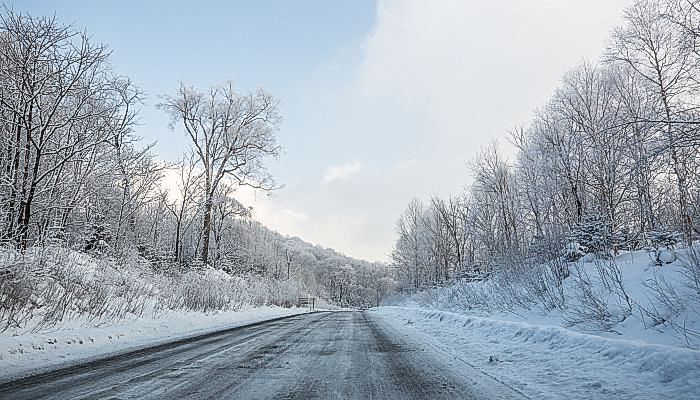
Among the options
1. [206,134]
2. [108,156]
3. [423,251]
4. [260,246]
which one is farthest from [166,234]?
[260,246]

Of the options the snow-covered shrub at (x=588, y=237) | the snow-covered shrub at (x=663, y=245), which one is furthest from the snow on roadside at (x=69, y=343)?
the snow-covered shrub at (x=588, y=237)

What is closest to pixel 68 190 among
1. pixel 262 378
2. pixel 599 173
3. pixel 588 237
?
pixel 262 378

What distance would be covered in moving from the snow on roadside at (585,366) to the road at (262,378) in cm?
42

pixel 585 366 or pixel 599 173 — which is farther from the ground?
pixel 599 173

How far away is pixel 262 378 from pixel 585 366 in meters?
3.39

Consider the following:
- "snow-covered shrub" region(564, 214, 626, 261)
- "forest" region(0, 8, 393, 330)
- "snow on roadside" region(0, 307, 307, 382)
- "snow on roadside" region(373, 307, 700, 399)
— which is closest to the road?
"snow on roadside" region(373, 307, 700, 399)

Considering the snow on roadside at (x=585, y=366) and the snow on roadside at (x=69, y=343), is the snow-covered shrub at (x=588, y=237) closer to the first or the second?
the snow on roadside at (x=585, y=366)

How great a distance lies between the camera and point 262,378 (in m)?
4.21

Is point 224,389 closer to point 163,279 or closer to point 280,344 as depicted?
point 280,344

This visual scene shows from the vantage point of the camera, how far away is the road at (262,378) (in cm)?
351

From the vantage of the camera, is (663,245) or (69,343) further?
(663,245)

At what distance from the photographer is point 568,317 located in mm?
9016

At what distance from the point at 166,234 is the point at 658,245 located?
48.1 meters

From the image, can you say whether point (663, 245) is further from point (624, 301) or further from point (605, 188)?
point (605, 188)
